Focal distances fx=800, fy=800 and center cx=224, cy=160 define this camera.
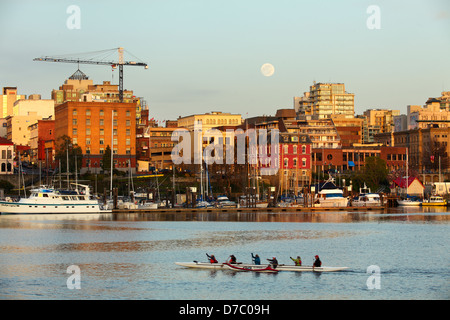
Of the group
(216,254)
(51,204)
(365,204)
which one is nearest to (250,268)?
(216,254)

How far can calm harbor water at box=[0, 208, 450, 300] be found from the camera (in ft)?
228

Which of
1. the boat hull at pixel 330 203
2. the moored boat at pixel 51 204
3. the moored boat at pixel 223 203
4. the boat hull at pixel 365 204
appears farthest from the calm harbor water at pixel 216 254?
the boat hull at pixel 365 204

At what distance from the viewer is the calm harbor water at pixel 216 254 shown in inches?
2741

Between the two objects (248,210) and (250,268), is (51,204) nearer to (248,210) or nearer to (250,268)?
(248,210)

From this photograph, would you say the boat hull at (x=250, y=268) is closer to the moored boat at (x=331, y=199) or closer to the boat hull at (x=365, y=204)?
the moored boat at (x=331, y=199)

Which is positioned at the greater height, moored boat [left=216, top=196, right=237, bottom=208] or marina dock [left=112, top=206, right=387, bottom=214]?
moored boat [left=216, top=196, right=237, bottom=208]

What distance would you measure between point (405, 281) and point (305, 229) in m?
52.4

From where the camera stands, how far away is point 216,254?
93062 mm

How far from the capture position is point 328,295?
67750 millimetres

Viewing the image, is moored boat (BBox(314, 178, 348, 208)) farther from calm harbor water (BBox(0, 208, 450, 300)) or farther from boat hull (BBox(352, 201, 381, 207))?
calm harbor water (BBox(0, 208, 450, 300))

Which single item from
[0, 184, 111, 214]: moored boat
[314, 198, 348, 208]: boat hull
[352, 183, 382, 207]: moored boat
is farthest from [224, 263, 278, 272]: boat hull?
[352, 183, 382, 207]: moored boat
